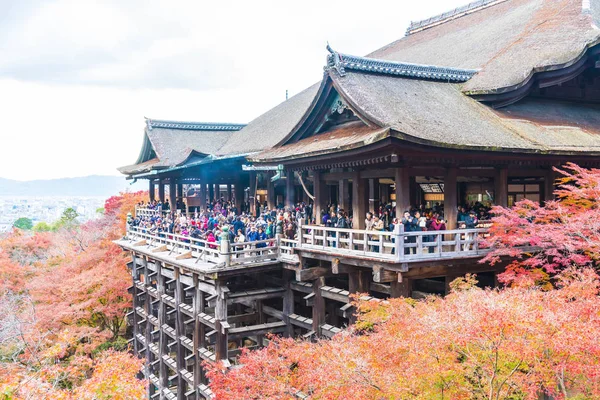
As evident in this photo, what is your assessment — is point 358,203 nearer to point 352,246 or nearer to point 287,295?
point 352,246

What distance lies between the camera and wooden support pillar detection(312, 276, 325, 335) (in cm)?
1553

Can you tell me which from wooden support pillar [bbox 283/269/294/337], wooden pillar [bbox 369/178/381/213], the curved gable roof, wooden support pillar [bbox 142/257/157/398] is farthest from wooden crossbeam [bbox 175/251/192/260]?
the curved gable roof

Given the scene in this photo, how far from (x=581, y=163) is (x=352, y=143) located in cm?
708

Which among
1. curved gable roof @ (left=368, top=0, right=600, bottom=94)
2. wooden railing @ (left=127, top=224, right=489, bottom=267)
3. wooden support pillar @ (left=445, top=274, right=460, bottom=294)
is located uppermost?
curved gable roof @ (left=368, top=0, right=600, bottom=94)

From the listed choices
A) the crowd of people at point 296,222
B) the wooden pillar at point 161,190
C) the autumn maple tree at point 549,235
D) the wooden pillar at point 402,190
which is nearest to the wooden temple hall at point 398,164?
the wooden pillar at point 402,190

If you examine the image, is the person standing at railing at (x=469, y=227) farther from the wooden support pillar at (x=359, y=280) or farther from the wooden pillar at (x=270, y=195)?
the wooden pillar at (x=270, y=195)

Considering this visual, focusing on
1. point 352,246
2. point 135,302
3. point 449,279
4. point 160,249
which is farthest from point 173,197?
→ point 449,279

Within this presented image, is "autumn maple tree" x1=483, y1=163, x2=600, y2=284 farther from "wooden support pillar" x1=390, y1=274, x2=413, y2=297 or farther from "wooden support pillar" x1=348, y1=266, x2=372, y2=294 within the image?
"wooden support pillar" x1=348, y1=266, x2=372, y2=294

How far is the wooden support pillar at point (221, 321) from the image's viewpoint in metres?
16.7

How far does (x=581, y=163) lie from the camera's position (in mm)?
15016

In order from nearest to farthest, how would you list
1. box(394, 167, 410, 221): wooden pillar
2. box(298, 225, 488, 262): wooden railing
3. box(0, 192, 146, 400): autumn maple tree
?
1. box(298, 225, 488, 262): wooden railing
2. box(394, 167, 410, 221): wooden pillar
3. box(0, 192, 146, 400): autumn maple tree

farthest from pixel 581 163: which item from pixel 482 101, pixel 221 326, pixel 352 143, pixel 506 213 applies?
pixel 221 326

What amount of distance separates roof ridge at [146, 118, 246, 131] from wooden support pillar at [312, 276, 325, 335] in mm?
19442

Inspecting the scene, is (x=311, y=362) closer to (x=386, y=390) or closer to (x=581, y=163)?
(x=386, y=390)
